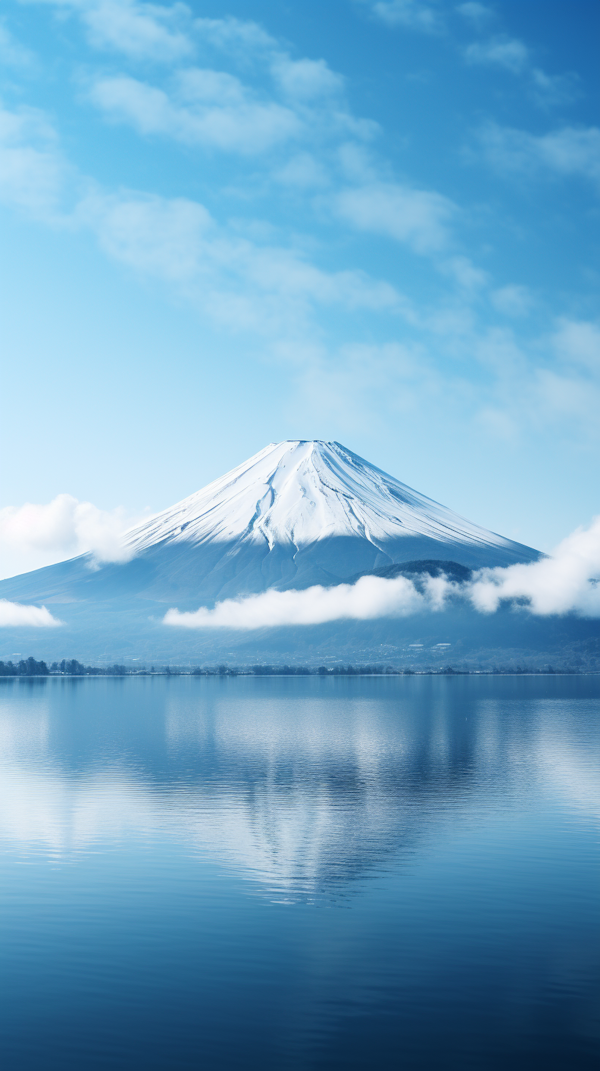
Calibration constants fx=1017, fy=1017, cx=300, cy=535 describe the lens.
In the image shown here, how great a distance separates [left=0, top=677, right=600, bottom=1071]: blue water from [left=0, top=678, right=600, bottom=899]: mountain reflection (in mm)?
171

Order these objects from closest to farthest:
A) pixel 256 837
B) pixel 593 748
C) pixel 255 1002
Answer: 1. pixel 255 1002
2. pixel 256 837
3. pixel 593 748

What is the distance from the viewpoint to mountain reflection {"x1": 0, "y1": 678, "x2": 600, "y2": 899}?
2694cm

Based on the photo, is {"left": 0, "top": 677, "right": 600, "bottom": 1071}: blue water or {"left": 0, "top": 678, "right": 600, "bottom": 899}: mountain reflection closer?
{"left": 0, "top": 677, "right": 600, "bottom": 1071}: blue water

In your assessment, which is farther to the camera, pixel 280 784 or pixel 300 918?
pixel 280 784

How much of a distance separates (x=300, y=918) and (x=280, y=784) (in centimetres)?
1954

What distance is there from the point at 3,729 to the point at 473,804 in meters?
45.4

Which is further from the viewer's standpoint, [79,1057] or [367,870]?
[367,870]

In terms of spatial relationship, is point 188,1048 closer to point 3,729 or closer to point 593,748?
point 593,748

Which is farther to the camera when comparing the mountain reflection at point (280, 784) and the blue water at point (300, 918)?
the mountain reflection at point (280, 784)

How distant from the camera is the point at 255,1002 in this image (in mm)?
15523

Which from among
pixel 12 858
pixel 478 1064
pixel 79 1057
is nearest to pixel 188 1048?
pixel 79 1057

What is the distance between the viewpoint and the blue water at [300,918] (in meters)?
14.2

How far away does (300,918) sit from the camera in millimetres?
19969

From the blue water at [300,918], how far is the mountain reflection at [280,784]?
17cm
